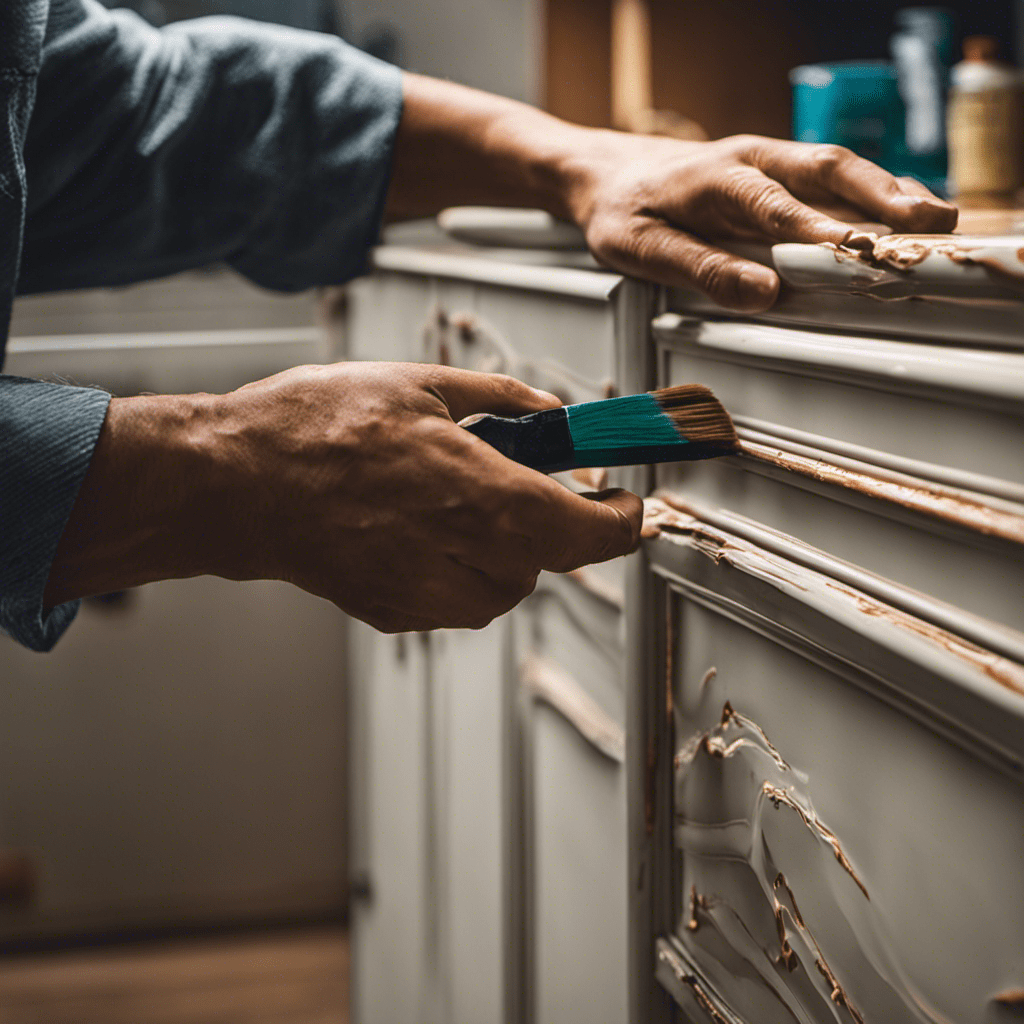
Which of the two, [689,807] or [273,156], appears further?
[273,156]

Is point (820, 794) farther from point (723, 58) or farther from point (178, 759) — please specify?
point (178, 759)

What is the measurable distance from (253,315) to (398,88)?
85 centimetres

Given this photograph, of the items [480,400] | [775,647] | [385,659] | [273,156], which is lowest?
[385,659]

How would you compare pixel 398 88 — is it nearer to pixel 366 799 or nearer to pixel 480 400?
pixel 480 400

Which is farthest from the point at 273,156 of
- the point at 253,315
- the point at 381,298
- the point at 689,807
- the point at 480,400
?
the point at 253,315

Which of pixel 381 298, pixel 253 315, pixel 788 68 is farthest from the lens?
pixel 253 315

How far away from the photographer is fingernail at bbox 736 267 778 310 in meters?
0.44

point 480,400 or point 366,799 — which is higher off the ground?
point 480,400

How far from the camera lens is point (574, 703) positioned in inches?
26.0

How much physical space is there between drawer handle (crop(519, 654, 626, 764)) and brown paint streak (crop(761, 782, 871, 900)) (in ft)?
0.41

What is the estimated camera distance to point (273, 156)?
2.71 feet

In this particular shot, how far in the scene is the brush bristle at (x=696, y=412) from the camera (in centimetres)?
45

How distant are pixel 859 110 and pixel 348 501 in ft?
2.37

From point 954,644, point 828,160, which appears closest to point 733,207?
point 828,160
